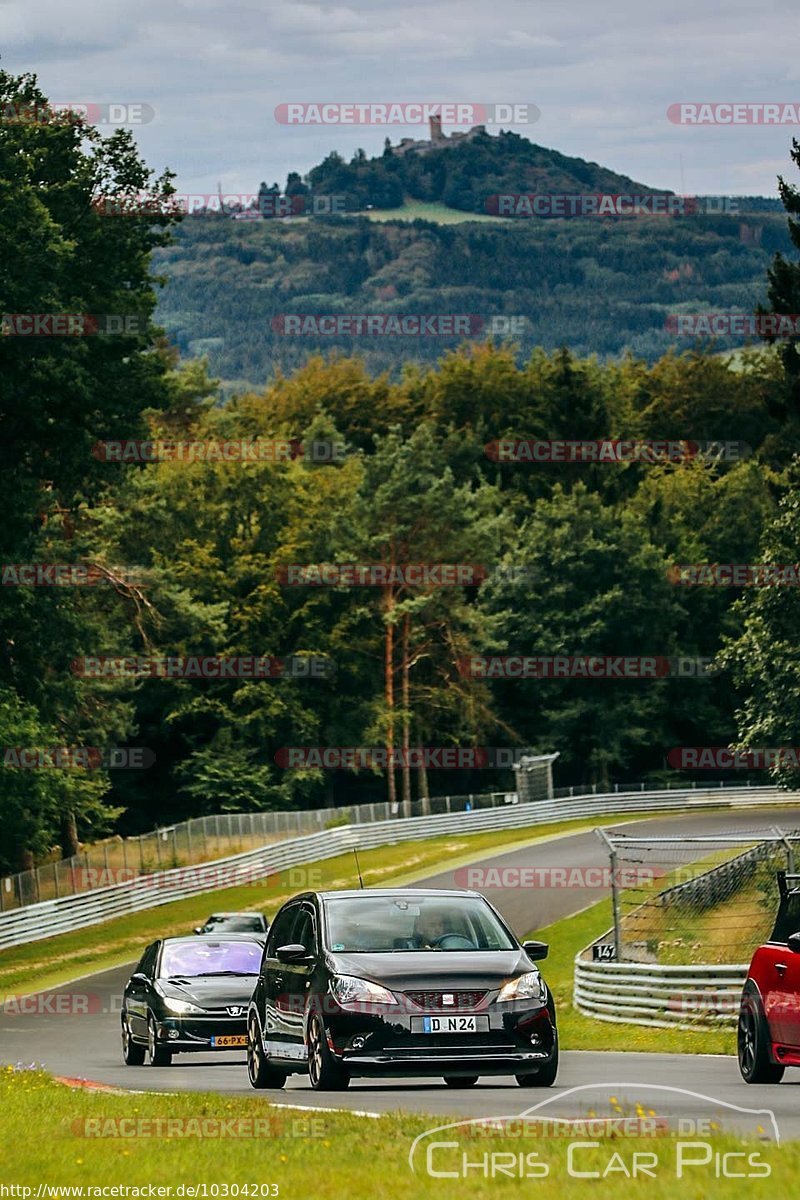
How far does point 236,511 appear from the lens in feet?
312

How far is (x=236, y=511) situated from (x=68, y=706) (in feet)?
132

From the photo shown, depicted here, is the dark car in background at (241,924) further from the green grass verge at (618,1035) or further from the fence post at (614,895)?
the fence post at (614,895)

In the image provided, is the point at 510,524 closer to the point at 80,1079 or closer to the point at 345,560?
the point at 345,560

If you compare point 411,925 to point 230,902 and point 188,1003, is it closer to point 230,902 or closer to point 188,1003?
point 188,1003

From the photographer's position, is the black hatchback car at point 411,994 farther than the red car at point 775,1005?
Yes

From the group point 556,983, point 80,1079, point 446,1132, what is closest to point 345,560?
point 556,983

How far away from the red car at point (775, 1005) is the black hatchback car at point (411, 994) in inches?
58.6

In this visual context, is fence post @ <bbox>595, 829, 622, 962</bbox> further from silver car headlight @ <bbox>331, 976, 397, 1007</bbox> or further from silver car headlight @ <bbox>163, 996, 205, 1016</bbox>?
silver car headlight @ <bbox>331, 976, 397, 1007</bbox>

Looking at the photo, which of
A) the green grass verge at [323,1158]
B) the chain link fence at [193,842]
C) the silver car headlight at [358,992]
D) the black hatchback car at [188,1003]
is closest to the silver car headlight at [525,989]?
the silver car headlight at [358,992]

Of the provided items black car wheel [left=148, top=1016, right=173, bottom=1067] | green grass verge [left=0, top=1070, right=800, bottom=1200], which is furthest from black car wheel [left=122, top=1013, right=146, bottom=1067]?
green grass verge [left=0, top=1070, right=800, bottom=1200]

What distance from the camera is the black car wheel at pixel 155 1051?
2316cm

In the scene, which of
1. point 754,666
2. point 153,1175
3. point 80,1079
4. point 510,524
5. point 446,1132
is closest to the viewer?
point 153,1175

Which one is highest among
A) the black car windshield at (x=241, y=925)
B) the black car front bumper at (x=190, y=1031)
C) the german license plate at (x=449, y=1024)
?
the german license plate at (x=449, y=1024)

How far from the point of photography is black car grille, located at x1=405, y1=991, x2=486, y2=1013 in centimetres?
Result: 1515
